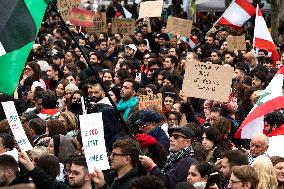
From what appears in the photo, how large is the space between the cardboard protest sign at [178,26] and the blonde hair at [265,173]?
1195 centimetres

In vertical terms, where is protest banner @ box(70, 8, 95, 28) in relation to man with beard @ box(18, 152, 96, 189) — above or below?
below

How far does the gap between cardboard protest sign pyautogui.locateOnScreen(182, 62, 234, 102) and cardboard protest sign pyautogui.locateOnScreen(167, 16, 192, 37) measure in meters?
7.35

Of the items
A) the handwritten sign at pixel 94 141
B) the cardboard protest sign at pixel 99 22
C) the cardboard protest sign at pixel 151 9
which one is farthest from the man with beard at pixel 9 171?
the cardboard protest sign at pixel 99 22

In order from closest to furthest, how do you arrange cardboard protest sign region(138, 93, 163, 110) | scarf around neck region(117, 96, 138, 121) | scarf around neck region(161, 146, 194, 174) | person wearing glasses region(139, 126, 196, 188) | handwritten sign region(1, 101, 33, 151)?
1. person wearing glasses region(139, 126, 196, 188)
2. scarf around neck region(161, 146, 194, 174)
3. handwritten sign region(1, 101, 33, 151)
4. cardboard protest sign region(138, 93, 163, 110)
5. scarf around neck region(117, 96, 138, 121)

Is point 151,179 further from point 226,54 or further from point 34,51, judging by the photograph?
point 34,51

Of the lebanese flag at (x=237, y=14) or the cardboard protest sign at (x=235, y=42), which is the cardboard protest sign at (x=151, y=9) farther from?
the cardboard protest sign at (x=235, y=42)

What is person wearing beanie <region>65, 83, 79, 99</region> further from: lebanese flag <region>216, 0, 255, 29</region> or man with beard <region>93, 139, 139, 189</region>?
lebanese flag <region>216, 0, 255, 29</region>

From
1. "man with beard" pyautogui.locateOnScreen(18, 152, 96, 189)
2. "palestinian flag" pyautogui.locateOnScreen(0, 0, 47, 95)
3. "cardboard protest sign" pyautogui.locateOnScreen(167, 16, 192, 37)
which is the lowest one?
"cardboard protest sign" pyautogui.locateOnScreen(167, 16, 192, 37)

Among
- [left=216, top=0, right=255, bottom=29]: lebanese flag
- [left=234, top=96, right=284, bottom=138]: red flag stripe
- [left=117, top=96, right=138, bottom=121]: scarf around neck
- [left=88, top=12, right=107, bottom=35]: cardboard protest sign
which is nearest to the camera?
[left=234, top=96, right=284, bottom=138]: red flag stripe

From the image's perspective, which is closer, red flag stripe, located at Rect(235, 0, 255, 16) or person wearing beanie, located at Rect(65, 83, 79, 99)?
person wearing beanie, located at Rect(65, 83, 79, 99)

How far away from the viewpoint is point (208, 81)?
39.1 ft

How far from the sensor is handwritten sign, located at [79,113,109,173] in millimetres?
7488

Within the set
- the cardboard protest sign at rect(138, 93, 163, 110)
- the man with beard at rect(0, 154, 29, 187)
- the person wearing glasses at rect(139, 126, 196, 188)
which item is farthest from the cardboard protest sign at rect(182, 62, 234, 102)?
the man with beard at rect(0, 154, 29, 187)

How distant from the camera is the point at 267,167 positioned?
7.57 m
